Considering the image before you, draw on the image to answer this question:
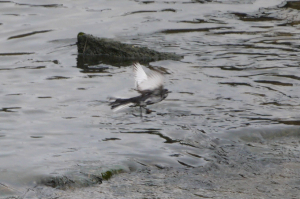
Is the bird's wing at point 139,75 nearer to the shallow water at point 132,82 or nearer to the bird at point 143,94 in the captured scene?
the bird at point 143,94

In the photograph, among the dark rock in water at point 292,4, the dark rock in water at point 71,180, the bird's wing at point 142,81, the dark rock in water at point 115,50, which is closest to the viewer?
the dark rock in water at point 71,180

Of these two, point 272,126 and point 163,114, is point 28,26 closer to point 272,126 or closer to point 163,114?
point 163,114

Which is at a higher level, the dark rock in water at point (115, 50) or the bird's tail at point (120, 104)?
the dark rock in water at point (115, 50)

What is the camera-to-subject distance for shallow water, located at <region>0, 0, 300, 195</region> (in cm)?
598

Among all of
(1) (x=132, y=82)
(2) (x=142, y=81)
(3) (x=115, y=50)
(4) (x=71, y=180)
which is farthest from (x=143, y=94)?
(3) (x=115, y=50)

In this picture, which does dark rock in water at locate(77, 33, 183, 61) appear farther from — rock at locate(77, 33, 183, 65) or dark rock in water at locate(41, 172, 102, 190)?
dark rock in water at locate(41, 172, 102, 190)

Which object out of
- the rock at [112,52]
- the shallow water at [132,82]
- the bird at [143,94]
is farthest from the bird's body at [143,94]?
the rock at [112,52]

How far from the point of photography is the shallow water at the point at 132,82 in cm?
598

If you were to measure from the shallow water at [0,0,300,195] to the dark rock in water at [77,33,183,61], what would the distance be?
0.85ft

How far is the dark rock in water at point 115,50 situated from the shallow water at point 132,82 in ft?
0.85

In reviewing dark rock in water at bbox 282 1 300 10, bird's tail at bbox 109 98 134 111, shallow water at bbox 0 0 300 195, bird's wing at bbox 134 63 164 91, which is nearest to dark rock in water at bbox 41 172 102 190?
shallow water at bbox 0 0 300 195

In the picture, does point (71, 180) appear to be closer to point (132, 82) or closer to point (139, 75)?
point (139, 75)

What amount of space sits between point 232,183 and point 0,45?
23.2 ft

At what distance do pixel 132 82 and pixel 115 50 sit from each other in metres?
1.65
